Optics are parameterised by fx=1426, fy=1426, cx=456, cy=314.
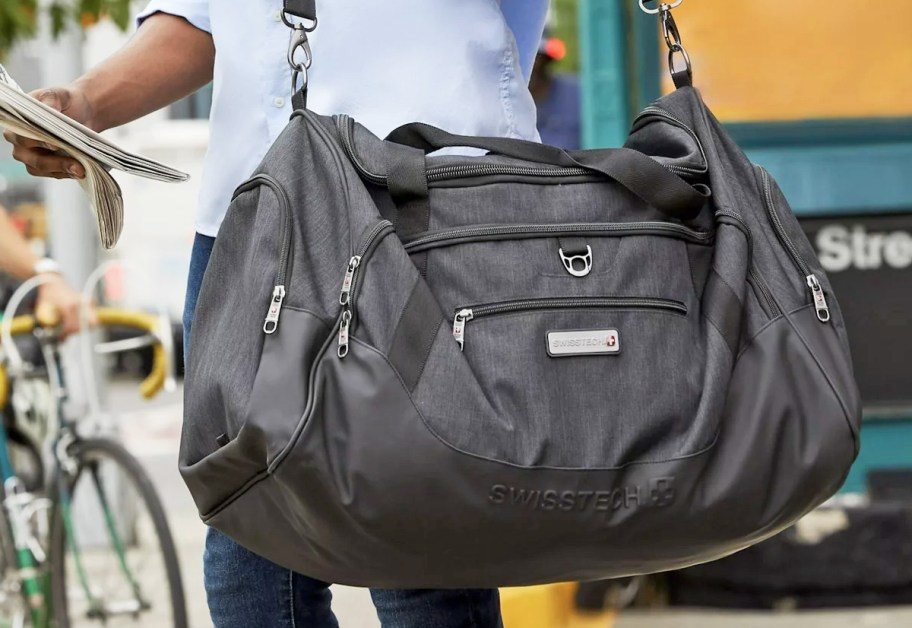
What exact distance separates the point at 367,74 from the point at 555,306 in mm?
443

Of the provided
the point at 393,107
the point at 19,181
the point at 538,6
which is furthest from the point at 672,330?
the point at 19,181

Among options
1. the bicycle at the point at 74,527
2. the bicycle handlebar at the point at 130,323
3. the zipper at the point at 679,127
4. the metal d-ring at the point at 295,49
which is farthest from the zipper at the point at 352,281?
the bicycle at the point at 74,527

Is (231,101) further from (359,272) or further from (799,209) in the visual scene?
(799,209)

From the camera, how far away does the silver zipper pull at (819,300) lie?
1816 millimetres

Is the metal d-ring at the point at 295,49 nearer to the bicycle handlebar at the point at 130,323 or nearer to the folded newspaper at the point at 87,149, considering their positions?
the folded newspaper at the point at 87,149

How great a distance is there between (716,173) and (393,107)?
437 millimetres

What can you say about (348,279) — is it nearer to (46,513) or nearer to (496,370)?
(496,370)

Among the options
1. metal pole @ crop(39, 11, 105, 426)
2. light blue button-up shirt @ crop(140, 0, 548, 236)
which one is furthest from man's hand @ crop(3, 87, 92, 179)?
metal pole @ crop(39, 11, 105, 426)

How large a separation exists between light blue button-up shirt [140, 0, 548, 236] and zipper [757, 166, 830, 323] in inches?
14.1

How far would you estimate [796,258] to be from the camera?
1.86 metres

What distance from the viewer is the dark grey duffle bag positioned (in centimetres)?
162

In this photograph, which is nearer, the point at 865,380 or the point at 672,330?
the point at 672,330

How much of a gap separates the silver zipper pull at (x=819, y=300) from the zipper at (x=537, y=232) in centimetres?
16

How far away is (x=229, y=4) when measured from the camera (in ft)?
6.48
